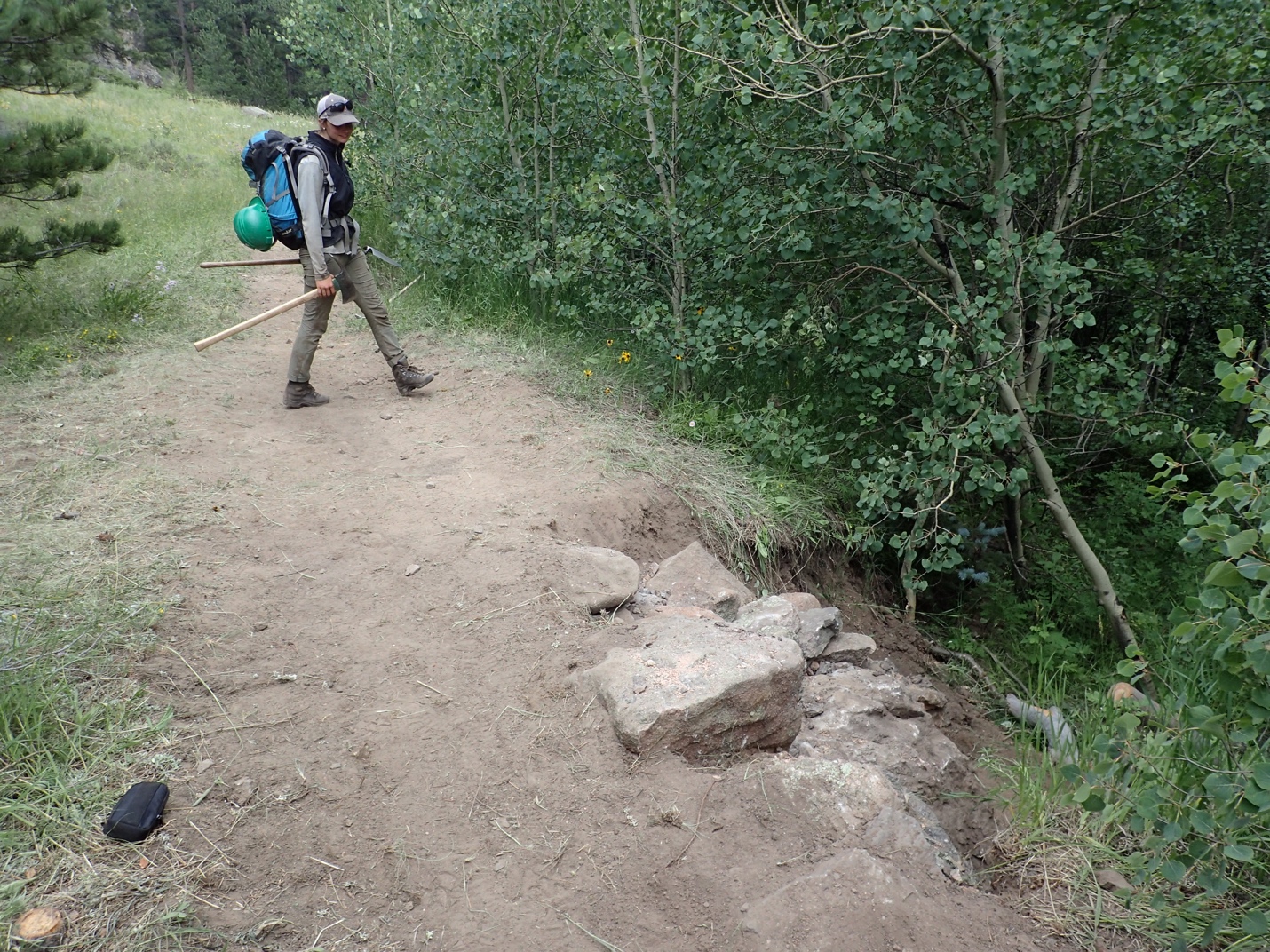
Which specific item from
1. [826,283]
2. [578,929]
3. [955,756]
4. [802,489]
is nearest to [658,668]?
[578,929]

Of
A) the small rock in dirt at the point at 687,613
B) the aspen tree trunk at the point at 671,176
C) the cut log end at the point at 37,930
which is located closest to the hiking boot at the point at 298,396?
the aspen tree trunk at the point at 671,176

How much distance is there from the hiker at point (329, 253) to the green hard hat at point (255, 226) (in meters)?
0.25

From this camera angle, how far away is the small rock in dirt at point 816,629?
402cm

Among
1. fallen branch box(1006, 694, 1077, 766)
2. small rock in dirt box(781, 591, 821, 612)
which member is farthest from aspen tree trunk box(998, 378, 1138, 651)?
small rock in dirt box(781, 591, 821, 612)

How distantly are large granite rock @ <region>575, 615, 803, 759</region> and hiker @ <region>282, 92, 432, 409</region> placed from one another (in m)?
3.72

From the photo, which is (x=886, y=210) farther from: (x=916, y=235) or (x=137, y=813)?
(x=137, y=813)

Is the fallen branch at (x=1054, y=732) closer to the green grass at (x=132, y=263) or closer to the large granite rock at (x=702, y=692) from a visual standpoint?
the large granite rock at (x=702, y=692)

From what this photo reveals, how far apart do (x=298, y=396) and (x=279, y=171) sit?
1571 millimetres

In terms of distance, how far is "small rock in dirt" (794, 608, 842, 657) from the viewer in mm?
4020

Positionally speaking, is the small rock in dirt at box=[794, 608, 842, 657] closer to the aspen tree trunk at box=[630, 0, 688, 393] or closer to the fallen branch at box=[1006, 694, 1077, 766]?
the fallen branch at box=[1006, 694, 1077, 766]

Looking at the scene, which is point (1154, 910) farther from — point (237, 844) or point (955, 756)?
point (237, 844)

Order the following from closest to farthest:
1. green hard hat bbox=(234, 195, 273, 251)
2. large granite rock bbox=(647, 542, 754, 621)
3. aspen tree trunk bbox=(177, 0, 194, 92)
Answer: large granite rock bbox=(647, 542, 754, 621) < green hard hat bbox=(234, 195, 273, 251) < aspen tree trunk bbox=(177, 0, 194, 92)

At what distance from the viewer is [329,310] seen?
5945mm

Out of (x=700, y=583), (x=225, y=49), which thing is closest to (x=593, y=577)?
(x=700, y=583)
